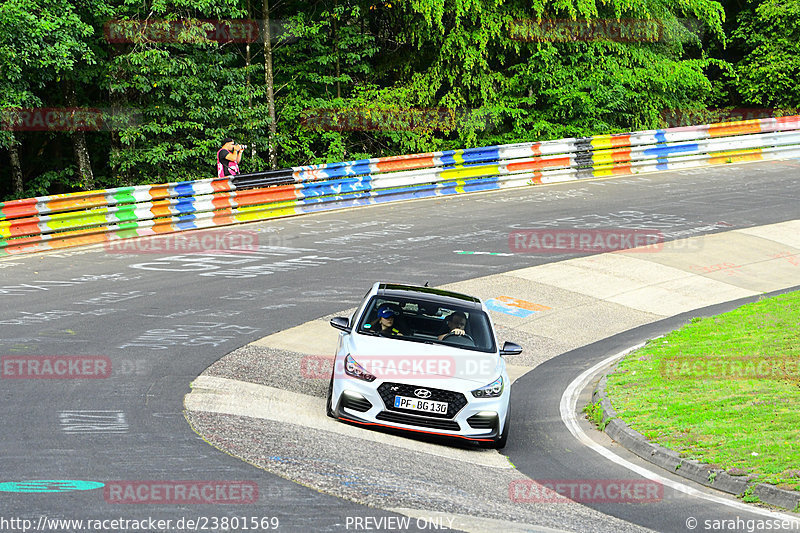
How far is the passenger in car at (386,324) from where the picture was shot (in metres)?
11.0

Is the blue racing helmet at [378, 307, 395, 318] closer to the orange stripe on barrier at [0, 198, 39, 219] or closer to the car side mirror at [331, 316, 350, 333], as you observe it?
the car side mirror at [331, 316, 350, 333]

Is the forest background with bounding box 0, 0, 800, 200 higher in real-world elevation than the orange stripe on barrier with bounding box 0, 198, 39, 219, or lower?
higher

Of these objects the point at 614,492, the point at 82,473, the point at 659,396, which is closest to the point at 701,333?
the point at 659,396

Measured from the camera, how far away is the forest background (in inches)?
957

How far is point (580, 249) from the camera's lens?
20781mm

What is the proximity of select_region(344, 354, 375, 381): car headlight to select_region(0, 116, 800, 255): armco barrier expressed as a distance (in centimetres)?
1141

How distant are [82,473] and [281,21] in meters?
22.5

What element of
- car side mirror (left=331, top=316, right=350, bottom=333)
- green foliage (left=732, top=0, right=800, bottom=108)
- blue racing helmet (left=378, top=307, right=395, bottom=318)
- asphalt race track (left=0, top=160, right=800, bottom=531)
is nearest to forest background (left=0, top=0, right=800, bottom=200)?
green foliage (left=732, top=0, right=800, bottom=108)

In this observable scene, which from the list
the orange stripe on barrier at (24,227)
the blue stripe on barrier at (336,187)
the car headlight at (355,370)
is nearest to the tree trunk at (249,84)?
the blue stripe on barrier at (336,187)

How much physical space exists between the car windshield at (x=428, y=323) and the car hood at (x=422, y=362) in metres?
0.20

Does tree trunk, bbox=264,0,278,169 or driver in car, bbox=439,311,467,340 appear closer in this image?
driver in car, bbox=439,311,467,340

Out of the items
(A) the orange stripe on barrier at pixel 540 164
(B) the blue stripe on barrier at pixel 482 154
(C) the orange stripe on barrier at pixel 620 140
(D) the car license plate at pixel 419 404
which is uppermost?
(C) the orange stripe on barrier at pixel 620 140

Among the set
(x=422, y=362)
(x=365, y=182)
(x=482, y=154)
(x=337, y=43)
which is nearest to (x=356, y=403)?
(x=422, y=362)

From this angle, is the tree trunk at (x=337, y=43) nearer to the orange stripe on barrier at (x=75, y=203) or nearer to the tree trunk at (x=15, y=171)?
the tree trunk at (x=15, y=171)
